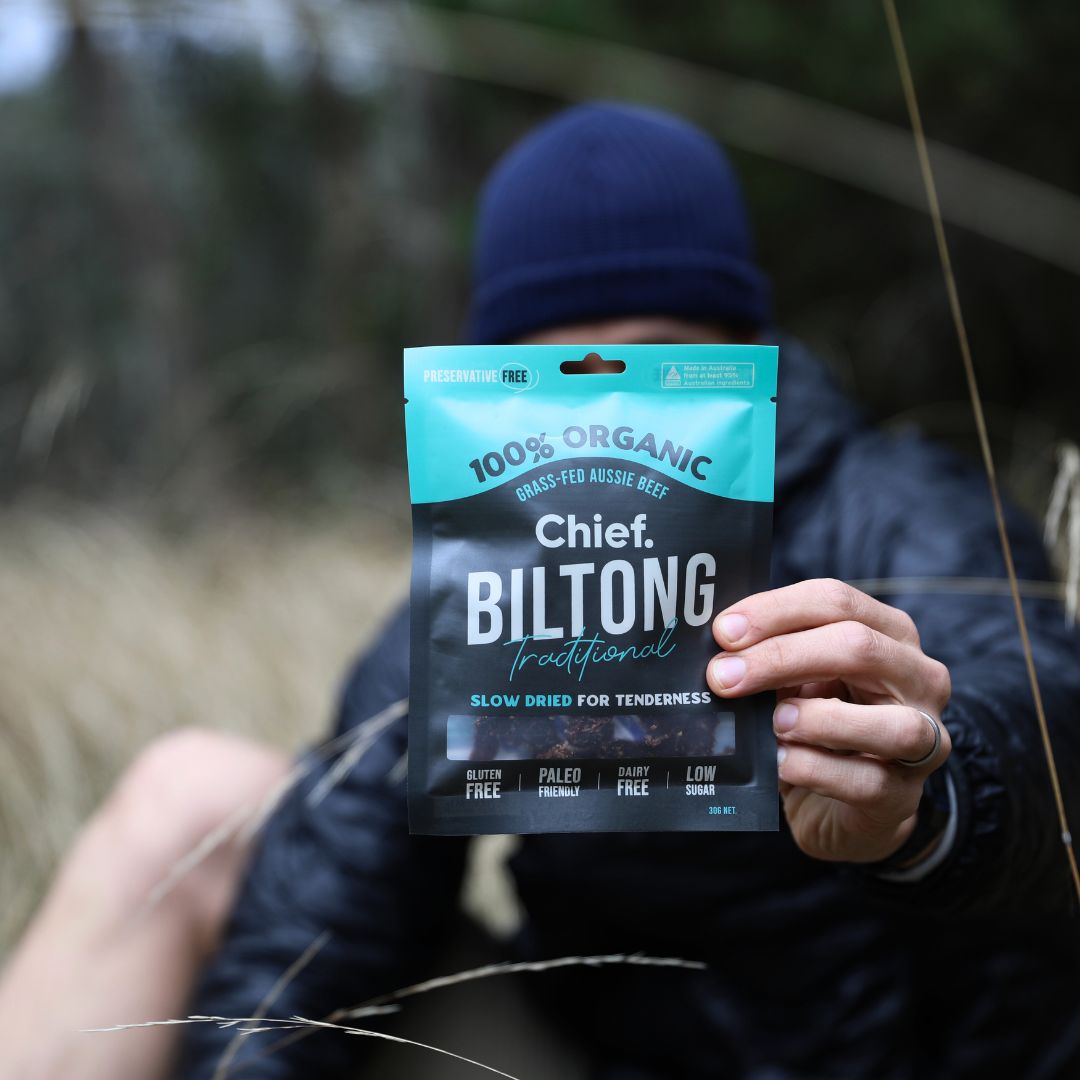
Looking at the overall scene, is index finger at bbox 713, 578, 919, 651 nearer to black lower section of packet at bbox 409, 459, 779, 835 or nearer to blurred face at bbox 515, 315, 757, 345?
black lower section of packet at bbox 409, 459, 779, 835

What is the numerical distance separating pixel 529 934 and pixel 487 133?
349 centimetres

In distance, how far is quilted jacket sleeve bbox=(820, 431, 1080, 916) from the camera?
2.29 ft

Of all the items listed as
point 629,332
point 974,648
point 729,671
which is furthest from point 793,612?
point 629,332

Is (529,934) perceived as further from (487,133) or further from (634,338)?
(487,133)

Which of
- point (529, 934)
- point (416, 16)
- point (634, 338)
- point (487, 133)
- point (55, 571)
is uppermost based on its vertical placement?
point (487, 133)

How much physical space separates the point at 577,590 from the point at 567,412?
4.3 inches

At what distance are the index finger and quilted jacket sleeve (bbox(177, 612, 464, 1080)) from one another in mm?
641

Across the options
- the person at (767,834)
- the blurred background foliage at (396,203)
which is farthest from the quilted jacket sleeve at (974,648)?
the blurred background foliage at (396,203)

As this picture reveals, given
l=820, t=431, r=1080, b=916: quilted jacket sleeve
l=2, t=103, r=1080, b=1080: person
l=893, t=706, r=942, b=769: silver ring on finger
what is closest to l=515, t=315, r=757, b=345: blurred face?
l=2, t=103, r=1080, b=1080: person

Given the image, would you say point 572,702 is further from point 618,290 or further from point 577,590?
point 618,290

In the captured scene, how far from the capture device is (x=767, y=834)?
108cm

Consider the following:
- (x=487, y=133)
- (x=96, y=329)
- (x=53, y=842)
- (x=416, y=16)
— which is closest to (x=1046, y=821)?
(x=53, y=842)

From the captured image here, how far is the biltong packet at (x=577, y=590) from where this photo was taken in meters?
0.64

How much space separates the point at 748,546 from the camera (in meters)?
0.65
